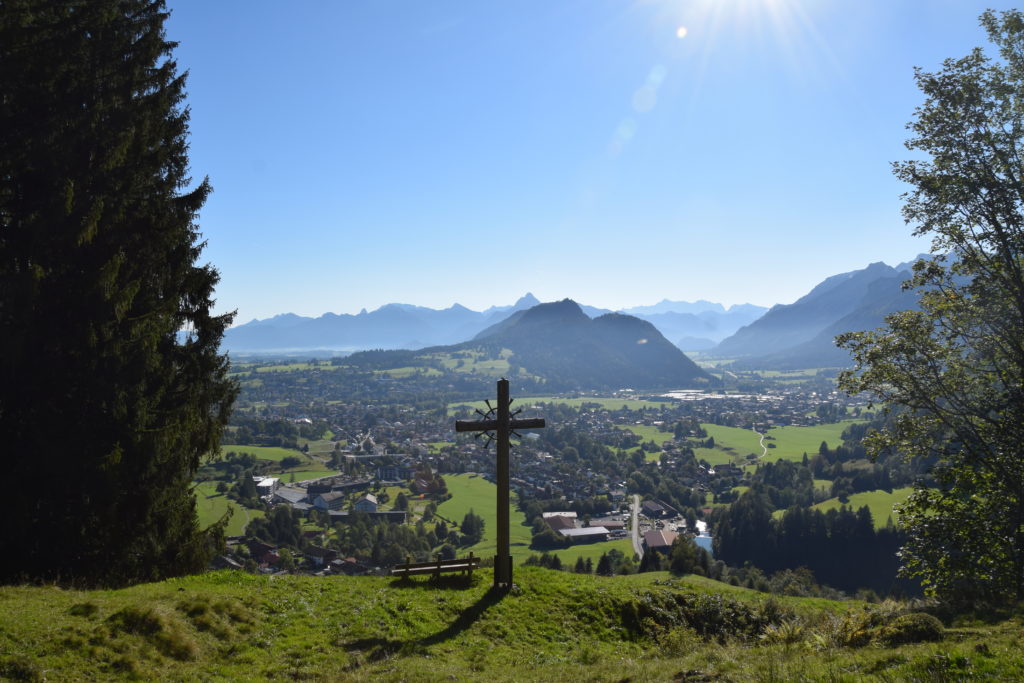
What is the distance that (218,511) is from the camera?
175ft

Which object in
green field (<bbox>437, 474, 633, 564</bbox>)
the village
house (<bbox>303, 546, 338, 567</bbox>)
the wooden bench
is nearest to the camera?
the wooden bench

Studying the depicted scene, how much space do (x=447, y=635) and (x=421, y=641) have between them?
2.01ft

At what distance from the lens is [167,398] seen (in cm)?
1281

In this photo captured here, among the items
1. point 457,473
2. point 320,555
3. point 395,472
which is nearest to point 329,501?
point 395,472

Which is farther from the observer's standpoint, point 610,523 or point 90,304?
point 610,523

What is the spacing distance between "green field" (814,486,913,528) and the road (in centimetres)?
2237

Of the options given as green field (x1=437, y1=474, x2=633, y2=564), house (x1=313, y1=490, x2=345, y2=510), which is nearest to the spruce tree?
green field (x1=437, y1=474, x2=633, y2=564)

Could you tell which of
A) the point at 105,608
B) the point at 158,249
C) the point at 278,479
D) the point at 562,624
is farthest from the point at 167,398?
the point at 278,479

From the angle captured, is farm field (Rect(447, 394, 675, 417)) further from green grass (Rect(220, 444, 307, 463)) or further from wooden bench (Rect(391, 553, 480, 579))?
wooden bench (Rect(391, 553, 480, 579))

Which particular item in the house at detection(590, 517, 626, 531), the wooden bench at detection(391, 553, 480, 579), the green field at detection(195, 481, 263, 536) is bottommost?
the house at detection(590, 517, 626, 531)

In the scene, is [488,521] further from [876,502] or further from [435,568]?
[876,502]

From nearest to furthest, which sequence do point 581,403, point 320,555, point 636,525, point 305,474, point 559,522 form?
1. point 320,555
2. point 559,522
3. point 636,525
4. point 305,474
5. point 581,403

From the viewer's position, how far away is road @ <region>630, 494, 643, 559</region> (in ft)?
172

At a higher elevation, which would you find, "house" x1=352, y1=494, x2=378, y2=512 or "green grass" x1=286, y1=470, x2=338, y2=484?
"house" x1=352, y1=494, x2=378, y2=512
